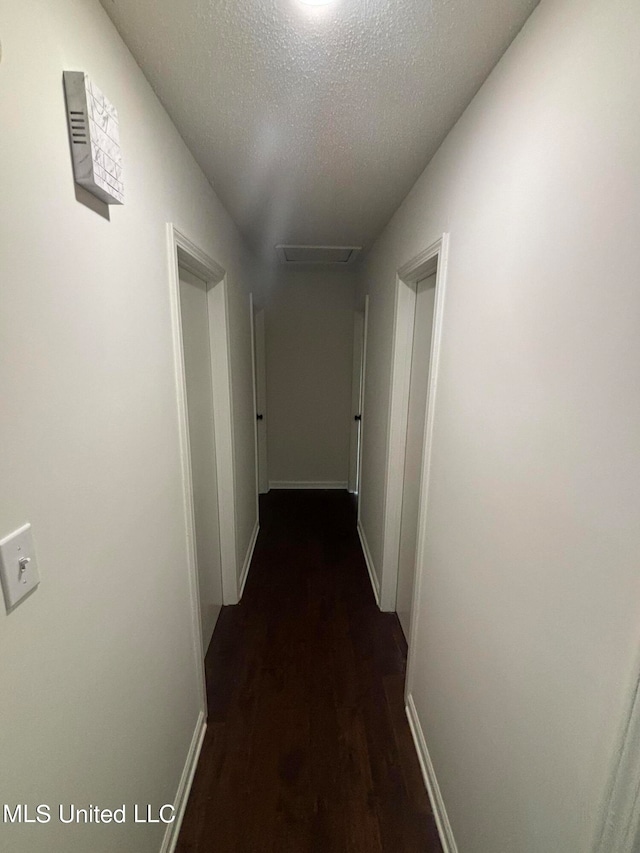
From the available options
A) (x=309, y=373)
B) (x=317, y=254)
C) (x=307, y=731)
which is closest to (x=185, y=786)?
(x=307, y=731)

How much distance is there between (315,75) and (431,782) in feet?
7.61

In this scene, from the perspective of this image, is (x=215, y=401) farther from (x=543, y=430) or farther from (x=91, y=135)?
(x=543, y=430)

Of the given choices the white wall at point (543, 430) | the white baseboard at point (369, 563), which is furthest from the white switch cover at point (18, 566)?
the white baseboard at point (369, 563)

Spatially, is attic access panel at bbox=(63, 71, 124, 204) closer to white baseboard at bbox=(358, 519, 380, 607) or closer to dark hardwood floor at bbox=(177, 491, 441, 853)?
dark hardwood floor at bbox=(177, 491, 441, 853)

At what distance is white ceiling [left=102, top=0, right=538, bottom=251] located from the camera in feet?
2.57

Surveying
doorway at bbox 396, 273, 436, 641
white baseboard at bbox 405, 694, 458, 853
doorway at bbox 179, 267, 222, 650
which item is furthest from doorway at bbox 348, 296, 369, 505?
white baseboard at bbox 405, 694, 458, 853

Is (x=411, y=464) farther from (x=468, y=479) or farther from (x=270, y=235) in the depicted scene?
(x=270, y=235)

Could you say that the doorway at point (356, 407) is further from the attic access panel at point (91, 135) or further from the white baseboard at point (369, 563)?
the attic access panel at point (91, 135)

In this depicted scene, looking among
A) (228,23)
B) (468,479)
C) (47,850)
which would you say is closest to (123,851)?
(47,850)

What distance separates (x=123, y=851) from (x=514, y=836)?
0.96m

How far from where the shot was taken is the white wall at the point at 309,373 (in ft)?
12.2

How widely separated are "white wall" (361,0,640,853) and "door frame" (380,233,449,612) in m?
0.14

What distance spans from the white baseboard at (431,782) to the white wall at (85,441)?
93 centimetres

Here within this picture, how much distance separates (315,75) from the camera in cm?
96
